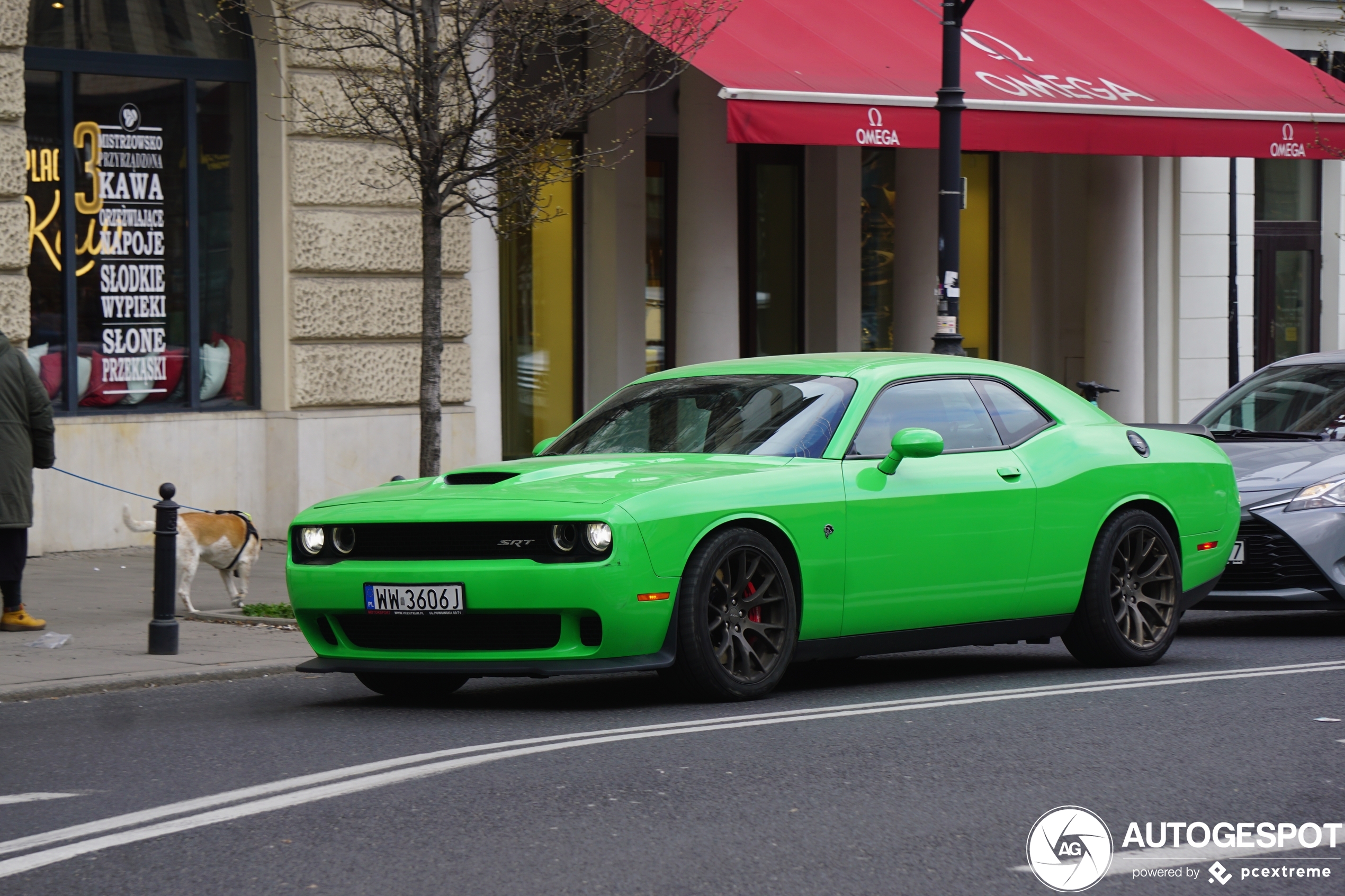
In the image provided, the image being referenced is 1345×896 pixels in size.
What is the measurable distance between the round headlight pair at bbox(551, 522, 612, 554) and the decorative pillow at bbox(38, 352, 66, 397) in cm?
829

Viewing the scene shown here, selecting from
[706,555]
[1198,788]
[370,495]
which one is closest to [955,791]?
[1198,788]

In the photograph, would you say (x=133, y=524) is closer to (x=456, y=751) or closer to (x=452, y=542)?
(x=452, y=542)

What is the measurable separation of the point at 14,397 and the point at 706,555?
4.91 meters

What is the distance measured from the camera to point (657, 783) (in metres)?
5.95

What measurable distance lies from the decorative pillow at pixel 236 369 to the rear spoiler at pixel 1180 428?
8.23 m

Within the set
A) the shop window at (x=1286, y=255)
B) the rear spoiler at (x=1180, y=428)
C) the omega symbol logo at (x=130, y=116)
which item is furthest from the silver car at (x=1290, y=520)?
the shop window at (x=1286, y=255)

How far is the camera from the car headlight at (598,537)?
23.1 ft

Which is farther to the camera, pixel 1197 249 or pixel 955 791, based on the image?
pixel 1197 249

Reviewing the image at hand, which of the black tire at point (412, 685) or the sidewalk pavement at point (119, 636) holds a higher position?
the black tire at point (412, 685)

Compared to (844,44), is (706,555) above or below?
below

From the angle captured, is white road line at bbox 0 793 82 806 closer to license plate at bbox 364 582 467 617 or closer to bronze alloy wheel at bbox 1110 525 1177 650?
license plate at bbox 364 582 467 617

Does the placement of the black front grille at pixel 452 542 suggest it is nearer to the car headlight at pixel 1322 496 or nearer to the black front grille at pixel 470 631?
the black front grille at pixel 470 631

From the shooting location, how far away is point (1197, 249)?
72.8 feet

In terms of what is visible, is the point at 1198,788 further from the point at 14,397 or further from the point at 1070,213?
the point at 1070,213
